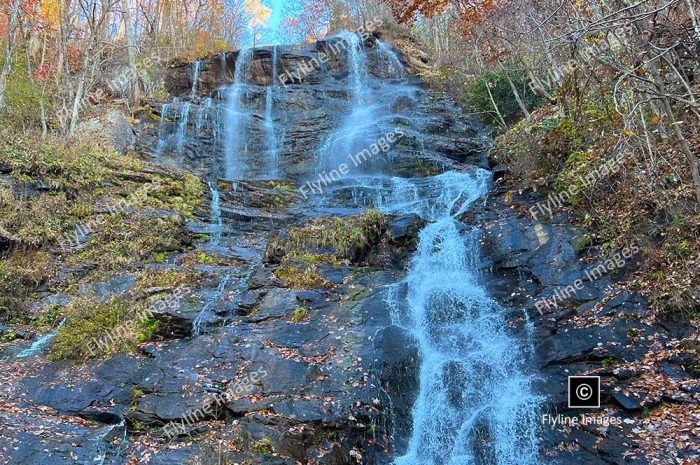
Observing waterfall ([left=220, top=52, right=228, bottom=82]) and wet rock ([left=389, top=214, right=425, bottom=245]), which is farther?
Answer: waterfall ([left=220, top=52, right=228, bottom=82])

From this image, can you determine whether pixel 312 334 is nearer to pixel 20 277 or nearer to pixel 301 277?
pixel 301 277

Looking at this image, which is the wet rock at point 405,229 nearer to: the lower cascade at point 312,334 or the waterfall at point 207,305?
the lower cascade at point 312,334

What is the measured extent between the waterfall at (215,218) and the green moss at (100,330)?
3917 millimetres

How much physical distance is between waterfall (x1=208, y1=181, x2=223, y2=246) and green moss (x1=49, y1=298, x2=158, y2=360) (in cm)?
392

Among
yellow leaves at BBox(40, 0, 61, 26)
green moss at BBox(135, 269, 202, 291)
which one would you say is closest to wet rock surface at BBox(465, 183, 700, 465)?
green moss at BBox(135, 269, 202, 291)

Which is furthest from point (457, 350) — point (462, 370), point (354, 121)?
point (354, 121)

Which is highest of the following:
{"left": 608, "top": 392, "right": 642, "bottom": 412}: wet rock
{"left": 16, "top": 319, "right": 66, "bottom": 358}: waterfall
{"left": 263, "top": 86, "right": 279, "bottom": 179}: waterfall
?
{"left": 263, "top": 86, "right": 279, "bottom": 179}: waterfall

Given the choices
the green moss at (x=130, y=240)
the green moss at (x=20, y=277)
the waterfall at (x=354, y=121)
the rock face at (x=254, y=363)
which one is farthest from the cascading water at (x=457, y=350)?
the green moss at (x=20, y=277)

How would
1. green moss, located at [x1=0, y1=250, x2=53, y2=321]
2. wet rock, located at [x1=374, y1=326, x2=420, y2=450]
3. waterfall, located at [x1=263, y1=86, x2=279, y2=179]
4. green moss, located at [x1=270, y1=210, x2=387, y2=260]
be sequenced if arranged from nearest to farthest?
wet rock, located at [x1=374, y1=326, x2=420, y2=450]
green moss, located at [x1=0, y1=250, x2=53, y2=321]
green moss, located at [x1=270, y1=210, x2=387, y2=260]
waterfall, located at [x1=263, y1=86, x2=279, y2=179]

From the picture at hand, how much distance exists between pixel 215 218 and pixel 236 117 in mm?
7981

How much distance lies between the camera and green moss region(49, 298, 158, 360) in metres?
8.35

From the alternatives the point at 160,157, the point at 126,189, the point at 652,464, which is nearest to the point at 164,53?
the point at 160,157

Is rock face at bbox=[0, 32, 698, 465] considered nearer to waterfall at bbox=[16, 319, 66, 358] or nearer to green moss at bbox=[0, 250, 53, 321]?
waterfall at bbox=[16, 319, 66, 358]

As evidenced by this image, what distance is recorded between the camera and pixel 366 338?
27.9 feet
